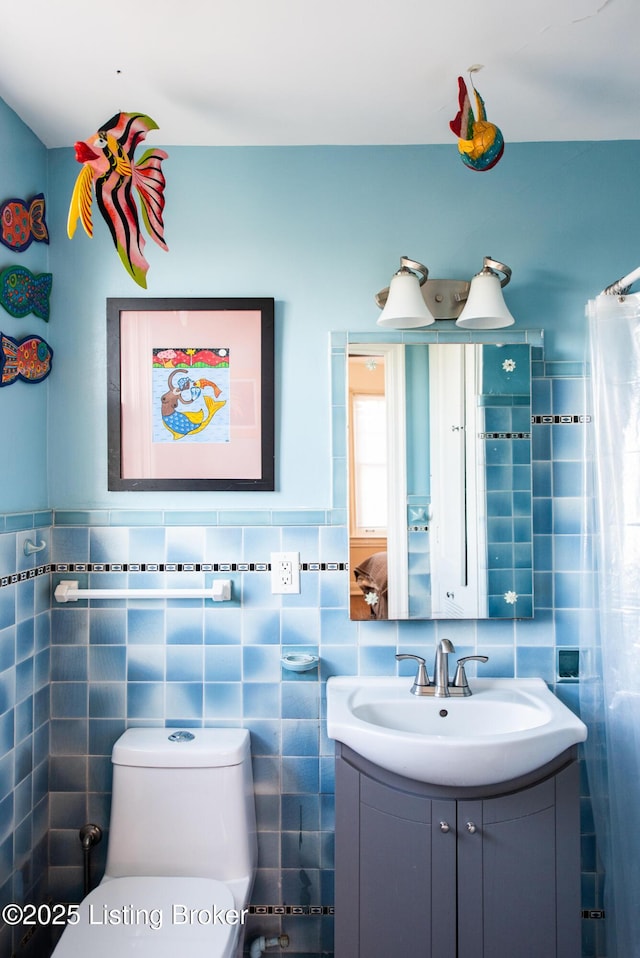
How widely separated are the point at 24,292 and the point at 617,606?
1.72m

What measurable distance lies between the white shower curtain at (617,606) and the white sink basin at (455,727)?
5.7 inches

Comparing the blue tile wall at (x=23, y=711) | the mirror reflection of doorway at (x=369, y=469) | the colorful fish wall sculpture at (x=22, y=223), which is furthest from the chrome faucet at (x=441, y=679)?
the colorful fish wall sculpture at (x=22, y=223)

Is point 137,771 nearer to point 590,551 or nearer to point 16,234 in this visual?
point 590,551

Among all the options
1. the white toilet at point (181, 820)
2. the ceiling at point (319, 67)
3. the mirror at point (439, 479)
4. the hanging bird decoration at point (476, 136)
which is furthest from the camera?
the mirror at point (439, 479)

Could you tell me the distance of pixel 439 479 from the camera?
1801 mm

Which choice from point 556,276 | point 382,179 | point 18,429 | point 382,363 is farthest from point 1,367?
point 556,276

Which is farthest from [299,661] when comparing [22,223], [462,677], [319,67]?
[319,67]

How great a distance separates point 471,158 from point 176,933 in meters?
1.83

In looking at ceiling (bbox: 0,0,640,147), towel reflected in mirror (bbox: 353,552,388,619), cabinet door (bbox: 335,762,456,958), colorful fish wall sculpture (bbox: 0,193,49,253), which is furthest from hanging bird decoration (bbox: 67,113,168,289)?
cabinet door (bbox: 335,762,456,958)

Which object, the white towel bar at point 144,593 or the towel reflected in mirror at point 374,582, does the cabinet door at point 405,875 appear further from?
the white towel bar at point 144,593

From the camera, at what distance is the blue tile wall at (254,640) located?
1827 mm

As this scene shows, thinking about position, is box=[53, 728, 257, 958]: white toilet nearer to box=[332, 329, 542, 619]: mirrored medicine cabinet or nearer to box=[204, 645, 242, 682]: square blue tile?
box=[204, 645, 242, 682]: square blue tile

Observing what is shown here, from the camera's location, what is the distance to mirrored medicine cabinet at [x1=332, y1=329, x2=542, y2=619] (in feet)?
5.89

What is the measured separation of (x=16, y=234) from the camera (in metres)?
1.67
